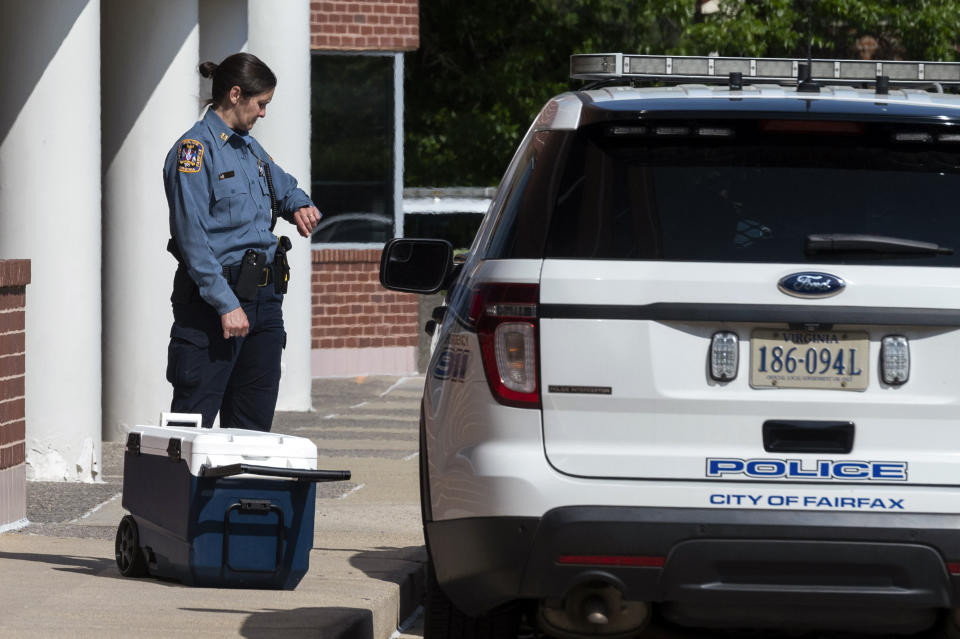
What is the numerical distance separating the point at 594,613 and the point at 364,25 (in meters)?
13.9

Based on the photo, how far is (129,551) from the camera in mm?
6754

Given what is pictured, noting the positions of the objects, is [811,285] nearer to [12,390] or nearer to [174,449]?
[174,449]

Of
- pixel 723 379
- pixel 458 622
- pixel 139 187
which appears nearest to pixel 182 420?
pixel 458 622

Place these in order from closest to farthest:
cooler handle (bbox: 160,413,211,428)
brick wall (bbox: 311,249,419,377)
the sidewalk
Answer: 1. the sidewalk
2. cooler handle (bbox: 160,413,211,428)
3. brick wall (bbox: 311,249,419,377)

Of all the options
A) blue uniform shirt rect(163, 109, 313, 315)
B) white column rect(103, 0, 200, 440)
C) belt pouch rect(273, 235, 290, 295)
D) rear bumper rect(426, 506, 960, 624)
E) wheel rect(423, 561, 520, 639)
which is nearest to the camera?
rear bumper rect(426, 506, 960, 624)

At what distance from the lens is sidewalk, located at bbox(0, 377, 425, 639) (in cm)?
583

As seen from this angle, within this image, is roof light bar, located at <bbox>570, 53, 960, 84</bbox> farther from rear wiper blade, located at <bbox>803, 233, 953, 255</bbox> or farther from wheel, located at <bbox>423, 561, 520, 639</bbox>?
wheel, located at <bbox>423, 561, 520, 639</bbox>

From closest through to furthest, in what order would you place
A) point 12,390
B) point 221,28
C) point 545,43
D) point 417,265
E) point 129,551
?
point 417,265 < point 129,551 < point 12,390 < point 221,28 < point 545,43

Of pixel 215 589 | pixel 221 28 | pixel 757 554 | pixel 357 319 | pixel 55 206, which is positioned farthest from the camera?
pixel 357 319

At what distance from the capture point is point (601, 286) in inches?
175

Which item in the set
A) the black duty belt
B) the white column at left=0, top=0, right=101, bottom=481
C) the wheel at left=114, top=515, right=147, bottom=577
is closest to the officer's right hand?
the black duty belt

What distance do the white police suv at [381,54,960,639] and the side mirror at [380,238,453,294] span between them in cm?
105

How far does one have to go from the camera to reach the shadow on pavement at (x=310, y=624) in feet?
18.6

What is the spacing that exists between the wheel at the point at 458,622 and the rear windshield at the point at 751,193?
1076mm
